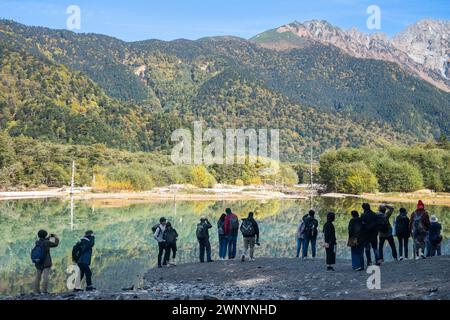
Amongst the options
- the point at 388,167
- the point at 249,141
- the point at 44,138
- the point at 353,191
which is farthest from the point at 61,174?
the point at 249,141

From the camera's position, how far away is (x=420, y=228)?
17703 millimetres

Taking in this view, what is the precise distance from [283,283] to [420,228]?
184 inches

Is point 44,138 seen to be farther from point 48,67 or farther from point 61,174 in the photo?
point 48,67

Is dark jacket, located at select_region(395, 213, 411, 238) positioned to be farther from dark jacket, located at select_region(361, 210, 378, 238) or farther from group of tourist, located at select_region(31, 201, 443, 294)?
dark jacket, located at select_region(361, 210, 378, 238)

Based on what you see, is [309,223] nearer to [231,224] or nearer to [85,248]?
[231,224]

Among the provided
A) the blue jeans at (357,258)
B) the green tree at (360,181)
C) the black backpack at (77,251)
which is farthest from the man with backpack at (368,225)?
the green tree at (360,181)

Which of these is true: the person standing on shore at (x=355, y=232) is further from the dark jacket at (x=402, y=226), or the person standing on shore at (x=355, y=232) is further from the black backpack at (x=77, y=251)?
the black backpack at (x=77, y=251)

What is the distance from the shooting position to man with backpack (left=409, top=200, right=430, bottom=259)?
1758cm

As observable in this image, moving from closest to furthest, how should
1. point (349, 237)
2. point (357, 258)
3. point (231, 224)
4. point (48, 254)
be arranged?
point (48, 254) → point (349, 237) → point (357, 258) → point (231, 224)

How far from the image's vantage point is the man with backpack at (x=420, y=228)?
17578 millimetres

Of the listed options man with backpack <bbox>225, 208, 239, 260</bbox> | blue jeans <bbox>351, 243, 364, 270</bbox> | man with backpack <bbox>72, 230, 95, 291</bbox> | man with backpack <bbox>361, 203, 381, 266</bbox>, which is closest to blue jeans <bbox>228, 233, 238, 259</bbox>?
man with backpack <bbox>225, 208, 239, 260</bbox>

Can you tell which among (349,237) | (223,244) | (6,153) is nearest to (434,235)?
(349,237)

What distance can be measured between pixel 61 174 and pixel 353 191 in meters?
44.2

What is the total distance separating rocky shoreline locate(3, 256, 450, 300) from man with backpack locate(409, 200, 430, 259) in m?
0.77
